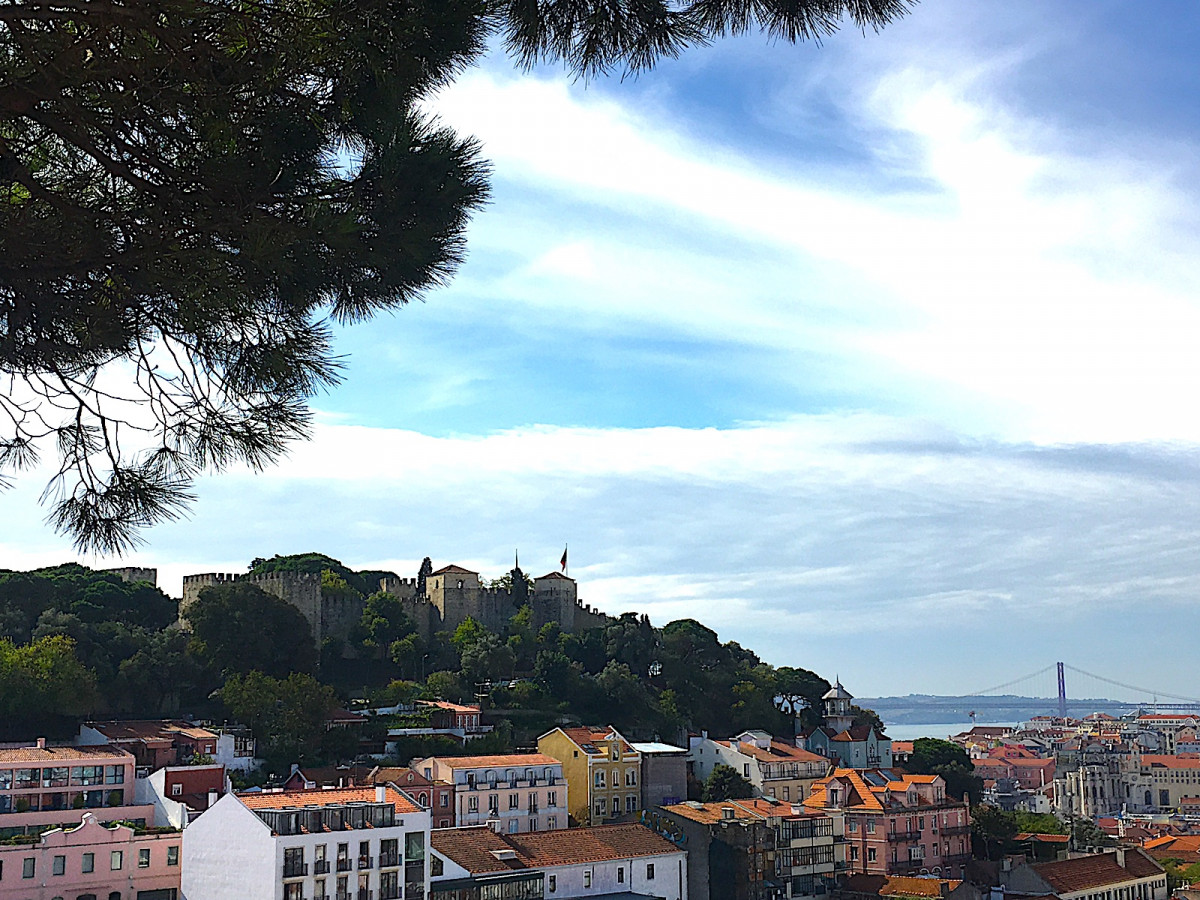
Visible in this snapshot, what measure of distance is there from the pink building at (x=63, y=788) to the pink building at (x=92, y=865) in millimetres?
1634

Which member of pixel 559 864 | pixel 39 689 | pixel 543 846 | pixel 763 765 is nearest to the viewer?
pixel 559 864

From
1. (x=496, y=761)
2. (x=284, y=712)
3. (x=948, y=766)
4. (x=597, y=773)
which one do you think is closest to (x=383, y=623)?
(x=284, y=712)

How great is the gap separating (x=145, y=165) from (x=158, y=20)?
956 mm

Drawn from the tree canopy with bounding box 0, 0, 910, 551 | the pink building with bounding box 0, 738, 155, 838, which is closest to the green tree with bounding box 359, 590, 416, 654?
the pink building with bounding box 0, 738, 155, 838

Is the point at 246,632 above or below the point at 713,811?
above

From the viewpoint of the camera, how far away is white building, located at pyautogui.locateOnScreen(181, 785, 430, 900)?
26.5 meters

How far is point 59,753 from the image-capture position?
33.1 metres

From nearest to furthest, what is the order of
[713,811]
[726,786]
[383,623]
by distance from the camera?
1. [713,811]
2. [726,786]
3. [383,623]

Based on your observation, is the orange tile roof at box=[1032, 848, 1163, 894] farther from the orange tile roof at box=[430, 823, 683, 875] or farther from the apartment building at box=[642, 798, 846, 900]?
the orange tile roof at box=[430, 823, 683, 875]

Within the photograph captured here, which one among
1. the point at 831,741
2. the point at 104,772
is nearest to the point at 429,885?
the point at 104,772

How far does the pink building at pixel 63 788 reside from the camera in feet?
A: 100

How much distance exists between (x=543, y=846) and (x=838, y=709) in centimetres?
3057

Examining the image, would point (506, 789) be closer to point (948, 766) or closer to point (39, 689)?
point (39, 689)

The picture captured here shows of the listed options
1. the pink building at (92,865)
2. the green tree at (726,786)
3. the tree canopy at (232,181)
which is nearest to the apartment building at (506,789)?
the green tree at (726,786)
